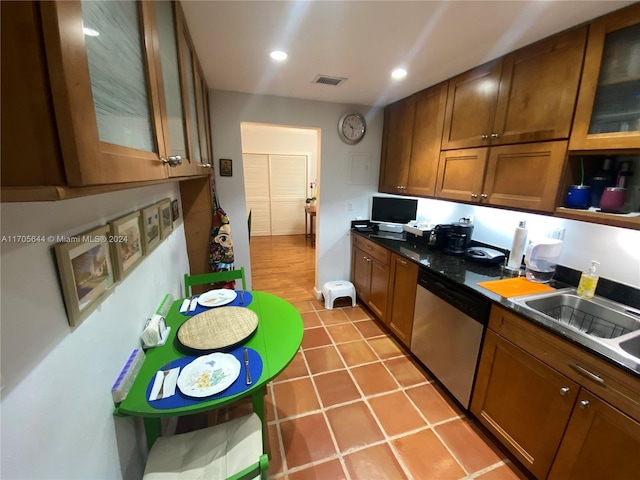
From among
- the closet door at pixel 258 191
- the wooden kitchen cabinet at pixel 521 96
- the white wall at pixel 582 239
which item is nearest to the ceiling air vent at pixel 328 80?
the wooden kitchen cabinet at pixel 521 96

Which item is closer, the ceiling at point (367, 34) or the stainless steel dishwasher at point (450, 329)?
the ceiling at point (367, 34)

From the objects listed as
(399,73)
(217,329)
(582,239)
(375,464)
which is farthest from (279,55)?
(375,464)

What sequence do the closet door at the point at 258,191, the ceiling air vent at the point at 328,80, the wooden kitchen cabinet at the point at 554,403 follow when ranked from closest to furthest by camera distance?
the wooden kitchen cabinet at the point at 554,403
the ceiling air vent at the point at 328,80
the closet door at the point at 258,191

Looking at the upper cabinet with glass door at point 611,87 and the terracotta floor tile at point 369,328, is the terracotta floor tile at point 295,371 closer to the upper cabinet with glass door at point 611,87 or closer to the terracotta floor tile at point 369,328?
→ the terracotta floor tile at point 369,328

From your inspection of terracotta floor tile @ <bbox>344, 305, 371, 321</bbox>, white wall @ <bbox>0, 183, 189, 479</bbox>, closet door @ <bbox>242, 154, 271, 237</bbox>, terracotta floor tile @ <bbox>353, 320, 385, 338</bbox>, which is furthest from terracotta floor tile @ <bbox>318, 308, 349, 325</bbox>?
closet door @ <bbox>242, 154, 271, 237</bbox>

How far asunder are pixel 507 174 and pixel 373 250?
1361 mm

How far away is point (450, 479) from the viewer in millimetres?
1418

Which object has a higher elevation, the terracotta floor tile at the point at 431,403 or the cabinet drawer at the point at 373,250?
the cabinet drawer at the point at 373,250

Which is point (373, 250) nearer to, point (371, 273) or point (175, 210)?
point (371, 273)

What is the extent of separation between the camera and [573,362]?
117 cm

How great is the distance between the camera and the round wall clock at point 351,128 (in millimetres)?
2969

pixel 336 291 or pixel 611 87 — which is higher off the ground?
pixel 611 87

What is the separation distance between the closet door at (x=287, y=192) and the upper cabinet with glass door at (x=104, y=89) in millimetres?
5661

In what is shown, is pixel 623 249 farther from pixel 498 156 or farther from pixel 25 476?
pixel 25 476
